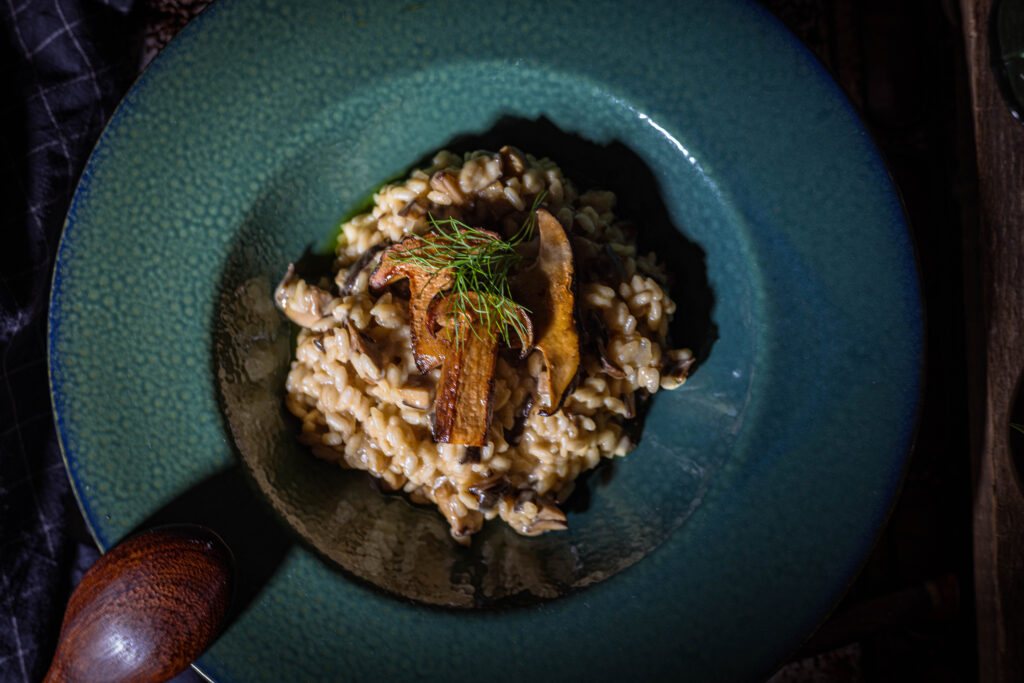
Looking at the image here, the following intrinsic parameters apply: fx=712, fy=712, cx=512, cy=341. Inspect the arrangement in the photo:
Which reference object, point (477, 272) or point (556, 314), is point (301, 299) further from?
point (556, 314)

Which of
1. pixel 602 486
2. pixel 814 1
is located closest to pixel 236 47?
pixel 602 486

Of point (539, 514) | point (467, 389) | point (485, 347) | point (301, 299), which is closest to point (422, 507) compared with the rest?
point (539, 514)

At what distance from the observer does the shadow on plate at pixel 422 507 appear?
9.48 ft

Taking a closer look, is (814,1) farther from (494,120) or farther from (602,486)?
(602,486)

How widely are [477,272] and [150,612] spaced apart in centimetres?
177

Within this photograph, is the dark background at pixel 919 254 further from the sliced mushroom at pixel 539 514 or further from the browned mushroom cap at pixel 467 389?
the browned mushroom cap at pixel 467 389

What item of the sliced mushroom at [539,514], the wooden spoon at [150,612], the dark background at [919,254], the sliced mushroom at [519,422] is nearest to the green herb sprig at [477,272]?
the sliced mushroom at [519,422]

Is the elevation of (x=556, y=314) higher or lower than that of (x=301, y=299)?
higher

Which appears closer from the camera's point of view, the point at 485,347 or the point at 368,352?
the point at 485,347

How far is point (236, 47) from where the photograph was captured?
9.71 feet

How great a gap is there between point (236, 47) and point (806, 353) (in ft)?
8.66

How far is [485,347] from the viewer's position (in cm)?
268

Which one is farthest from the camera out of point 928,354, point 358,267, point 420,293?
point 928,354

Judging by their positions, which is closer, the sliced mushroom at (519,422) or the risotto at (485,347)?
the risotto at (485,347)
